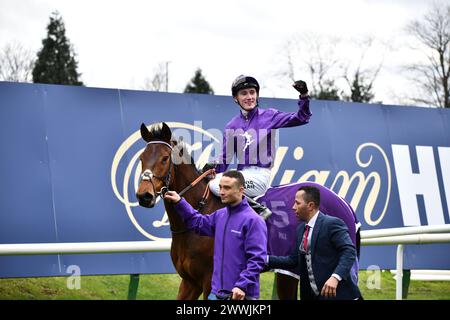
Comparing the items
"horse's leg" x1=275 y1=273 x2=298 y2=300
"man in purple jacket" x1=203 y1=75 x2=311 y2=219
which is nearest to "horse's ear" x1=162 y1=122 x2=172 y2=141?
"man in purple jacket" x1=203 y1=75 x2=311 y2=219

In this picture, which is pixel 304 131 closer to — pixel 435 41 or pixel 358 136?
pixel 358 136

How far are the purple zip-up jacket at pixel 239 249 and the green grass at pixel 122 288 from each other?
363cm

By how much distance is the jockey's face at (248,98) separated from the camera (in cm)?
611

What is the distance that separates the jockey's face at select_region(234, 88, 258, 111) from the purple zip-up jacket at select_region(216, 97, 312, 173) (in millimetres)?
56

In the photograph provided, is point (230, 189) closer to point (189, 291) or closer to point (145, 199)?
point (145, 199)

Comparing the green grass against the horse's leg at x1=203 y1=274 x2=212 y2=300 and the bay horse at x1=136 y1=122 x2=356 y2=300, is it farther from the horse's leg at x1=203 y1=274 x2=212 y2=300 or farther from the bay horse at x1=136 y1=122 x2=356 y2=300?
the horse's leg at x1=203 y1=274 x2=212 y2=300

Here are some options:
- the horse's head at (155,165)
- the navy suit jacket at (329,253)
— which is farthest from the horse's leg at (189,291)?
the navy suit jacket at (329,253)

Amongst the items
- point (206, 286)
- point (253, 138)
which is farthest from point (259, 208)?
point (206, 286)

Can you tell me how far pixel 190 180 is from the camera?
19.3 feet

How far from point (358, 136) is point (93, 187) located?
400 centimetres

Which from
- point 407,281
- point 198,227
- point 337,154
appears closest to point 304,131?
point 337,154

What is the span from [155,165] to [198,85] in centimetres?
3272

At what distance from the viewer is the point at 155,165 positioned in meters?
5.40

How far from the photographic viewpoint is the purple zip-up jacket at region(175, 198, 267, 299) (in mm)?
4637
